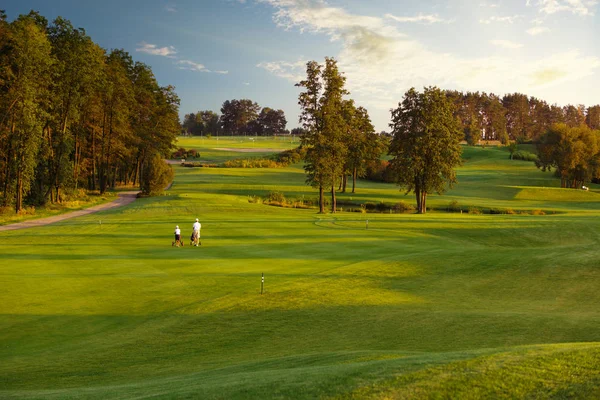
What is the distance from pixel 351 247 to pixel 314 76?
30.1 metres

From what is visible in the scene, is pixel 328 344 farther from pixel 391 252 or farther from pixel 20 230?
pixel 20 230

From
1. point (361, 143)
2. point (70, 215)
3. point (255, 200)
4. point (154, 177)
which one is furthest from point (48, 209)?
point (361, 143)

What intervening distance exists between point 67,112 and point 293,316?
5386 cm

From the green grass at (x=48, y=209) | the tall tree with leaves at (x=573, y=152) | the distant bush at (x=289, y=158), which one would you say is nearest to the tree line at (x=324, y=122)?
the green grass at (x=48, y=209)

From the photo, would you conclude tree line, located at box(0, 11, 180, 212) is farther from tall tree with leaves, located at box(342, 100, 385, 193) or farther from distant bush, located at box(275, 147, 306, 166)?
distant bush, located at box(275, 147, 306, 166)

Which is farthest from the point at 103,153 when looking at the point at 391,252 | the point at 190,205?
the point at 391,252

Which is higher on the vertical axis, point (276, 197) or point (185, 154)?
point (185, 154)

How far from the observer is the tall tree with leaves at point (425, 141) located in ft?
184

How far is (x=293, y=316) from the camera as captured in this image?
56.7 ft

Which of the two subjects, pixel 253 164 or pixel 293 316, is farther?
pixel 253 164

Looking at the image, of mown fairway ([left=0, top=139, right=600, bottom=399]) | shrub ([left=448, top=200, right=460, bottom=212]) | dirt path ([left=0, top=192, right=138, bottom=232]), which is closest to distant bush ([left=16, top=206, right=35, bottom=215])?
dirt path ([left=0, top=192, right=138, bottom=232])

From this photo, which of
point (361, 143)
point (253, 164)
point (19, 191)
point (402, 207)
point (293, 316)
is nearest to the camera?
point (293, 316)

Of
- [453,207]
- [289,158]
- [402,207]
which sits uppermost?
[289,158]

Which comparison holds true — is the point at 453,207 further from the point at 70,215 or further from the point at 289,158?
the point at 289,158
